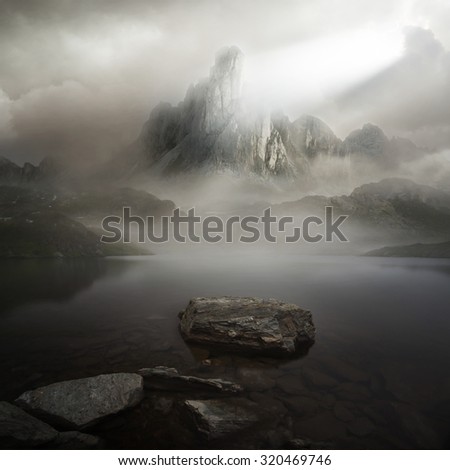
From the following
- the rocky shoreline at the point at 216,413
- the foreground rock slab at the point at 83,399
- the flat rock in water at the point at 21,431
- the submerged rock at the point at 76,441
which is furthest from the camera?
the foreground rock slab at the point at 83,399

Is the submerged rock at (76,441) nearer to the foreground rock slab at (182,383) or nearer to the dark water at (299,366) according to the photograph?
the dark water at (299,366)

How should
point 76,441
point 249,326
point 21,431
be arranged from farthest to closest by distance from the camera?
point 249,326, point 76,441, point 21,431

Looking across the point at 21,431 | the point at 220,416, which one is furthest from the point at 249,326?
the point at 21,431

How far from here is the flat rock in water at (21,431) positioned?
7.90 m

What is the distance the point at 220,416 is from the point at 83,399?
15.9 ft

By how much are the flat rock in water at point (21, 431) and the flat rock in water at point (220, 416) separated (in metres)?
4.23

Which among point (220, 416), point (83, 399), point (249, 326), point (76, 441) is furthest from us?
point (249, 326)

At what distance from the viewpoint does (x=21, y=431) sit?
8.11m

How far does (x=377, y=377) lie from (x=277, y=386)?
18.2ft

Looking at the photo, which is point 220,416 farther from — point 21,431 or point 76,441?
point 21,431

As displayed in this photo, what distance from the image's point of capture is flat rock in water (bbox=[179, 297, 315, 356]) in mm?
16156

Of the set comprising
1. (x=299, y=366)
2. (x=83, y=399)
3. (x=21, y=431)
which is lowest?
(x=299, y=366)

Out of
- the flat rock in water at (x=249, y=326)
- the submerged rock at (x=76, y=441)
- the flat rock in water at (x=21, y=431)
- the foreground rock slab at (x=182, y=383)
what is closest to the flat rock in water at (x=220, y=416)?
the foreground rock slab at (x=182, y=383)
